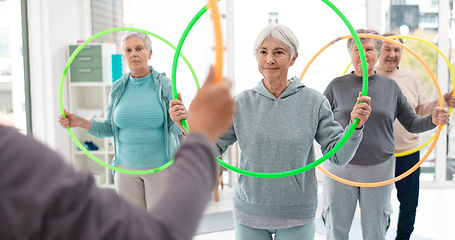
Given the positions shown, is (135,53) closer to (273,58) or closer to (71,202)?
(273,58)

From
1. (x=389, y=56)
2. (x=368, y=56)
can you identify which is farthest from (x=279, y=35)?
(x=389, y=56)

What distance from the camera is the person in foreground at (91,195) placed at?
27.4 inches

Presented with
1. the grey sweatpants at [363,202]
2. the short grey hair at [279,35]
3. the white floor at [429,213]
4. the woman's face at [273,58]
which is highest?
the short grey hair at [279,35]

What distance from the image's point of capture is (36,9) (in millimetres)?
5113

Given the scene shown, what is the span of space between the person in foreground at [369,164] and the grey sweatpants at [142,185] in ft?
3.73

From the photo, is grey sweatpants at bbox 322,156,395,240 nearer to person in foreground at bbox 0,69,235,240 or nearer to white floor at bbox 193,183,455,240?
white floor at bbox 193,183,455,240

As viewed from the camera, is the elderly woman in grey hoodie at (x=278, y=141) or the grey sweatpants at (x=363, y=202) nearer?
the elderly woman in grey hoodie at (x=278, y=141)

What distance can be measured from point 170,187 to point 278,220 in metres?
1.31

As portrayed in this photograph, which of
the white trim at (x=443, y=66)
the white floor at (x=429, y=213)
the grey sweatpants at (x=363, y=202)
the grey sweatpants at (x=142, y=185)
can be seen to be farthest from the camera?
the white trim at (x=443, y=66)

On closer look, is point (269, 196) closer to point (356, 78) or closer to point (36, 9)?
point (356, 78)

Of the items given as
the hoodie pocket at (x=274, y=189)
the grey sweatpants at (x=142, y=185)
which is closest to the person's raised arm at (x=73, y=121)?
the grey sweatpants at (x=142, y=185)

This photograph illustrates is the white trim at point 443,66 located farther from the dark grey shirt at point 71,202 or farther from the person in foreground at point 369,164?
the dark grey shirt at point 71,202

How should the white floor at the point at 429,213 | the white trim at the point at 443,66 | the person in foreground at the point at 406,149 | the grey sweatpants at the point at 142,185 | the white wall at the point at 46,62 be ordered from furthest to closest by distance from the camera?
the white trim at the point at 443,66 < the white wall at the point at 46,62 < the white floor at the point at 429,213 < the person in foreground at the point at 406,149 < the grey sweatpants at the point at 142,185

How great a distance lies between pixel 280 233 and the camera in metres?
2.07
